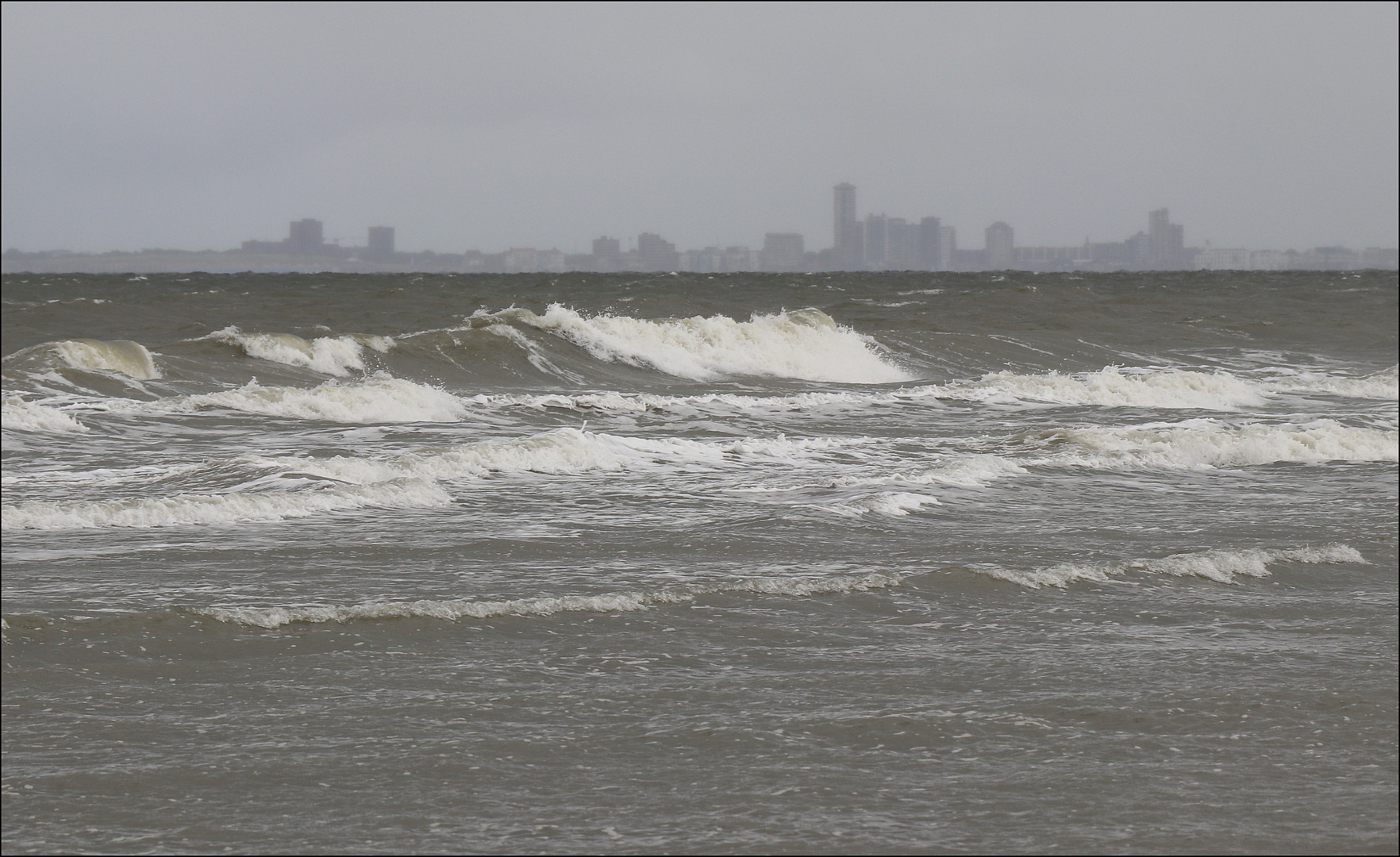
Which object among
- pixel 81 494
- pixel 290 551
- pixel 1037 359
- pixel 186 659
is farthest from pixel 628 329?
pixel 186 659

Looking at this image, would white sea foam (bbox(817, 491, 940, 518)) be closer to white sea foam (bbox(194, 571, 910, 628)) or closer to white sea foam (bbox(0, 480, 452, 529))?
white sea foam (bbox(194, 571, 910, 628))

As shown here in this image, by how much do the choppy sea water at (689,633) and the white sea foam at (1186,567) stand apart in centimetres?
4

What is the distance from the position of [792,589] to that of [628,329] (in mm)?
20634

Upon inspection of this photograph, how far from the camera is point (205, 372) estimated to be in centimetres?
2175

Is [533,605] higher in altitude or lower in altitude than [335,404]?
lower

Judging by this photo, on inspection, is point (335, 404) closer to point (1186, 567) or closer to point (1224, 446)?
point (1224, 446)

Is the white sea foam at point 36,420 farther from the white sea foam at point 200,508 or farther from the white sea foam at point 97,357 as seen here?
the white sea foam at point 200,508

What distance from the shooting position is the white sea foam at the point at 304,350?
2377 cm

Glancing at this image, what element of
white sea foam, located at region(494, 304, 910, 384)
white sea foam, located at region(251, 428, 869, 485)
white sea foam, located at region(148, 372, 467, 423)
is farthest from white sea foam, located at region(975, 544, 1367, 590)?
white sea foam, located at region(494, 304, 910, 384)

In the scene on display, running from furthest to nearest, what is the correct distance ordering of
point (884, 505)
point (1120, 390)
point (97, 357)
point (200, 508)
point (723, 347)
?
point (723, 347) → point (1120, 390) → point (97, 357) → point (884, 505) → point (200, 508)

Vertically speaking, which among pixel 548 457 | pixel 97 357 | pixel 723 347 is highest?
pixel 97 357

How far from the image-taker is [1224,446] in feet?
44.9

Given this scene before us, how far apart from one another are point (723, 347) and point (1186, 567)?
64.4ft

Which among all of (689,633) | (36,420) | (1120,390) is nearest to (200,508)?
(689,633)
